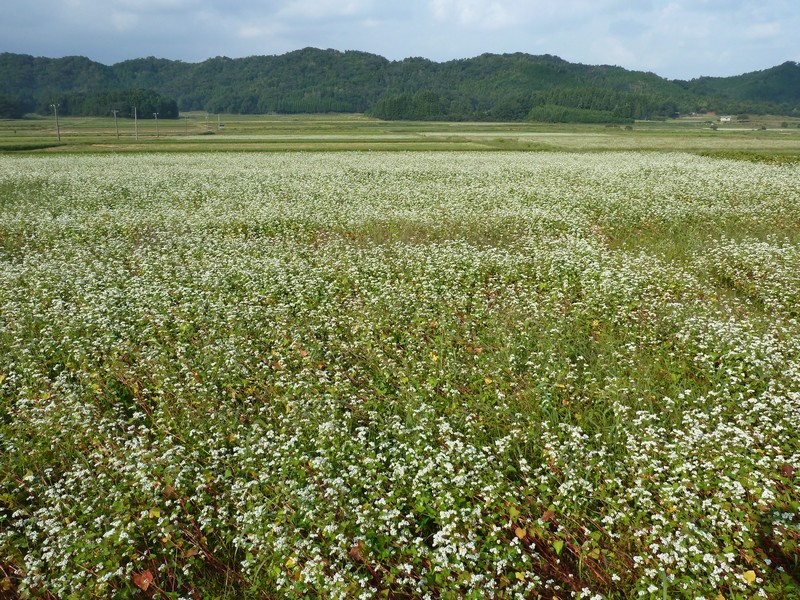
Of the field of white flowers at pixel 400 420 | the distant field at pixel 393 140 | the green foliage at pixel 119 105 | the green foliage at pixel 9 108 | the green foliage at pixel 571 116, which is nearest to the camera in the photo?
the field of white flowers at pixel 400 420

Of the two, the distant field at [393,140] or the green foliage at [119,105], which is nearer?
the distant field at [393,140]

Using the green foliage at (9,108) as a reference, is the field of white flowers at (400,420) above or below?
below

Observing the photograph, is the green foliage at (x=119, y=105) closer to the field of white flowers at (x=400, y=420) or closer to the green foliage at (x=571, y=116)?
the green foliage at (x=571, y=116)

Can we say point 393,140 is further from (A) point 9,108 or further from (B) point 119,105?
(A) point 9,108

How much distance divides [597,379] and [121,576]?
6.31m

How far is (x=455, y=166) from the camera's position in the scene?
126 feet

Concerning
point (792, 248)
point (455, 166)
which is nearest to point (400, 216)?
point (792, 248)

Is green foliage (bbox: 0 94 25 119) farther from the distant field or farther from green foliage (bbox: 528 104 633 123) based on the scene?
green foliage (bbox: 528 104 633 123)

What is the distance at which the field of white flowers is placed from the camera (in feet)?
14.3

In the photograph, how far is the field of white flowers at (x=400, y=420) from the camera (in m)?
4.37

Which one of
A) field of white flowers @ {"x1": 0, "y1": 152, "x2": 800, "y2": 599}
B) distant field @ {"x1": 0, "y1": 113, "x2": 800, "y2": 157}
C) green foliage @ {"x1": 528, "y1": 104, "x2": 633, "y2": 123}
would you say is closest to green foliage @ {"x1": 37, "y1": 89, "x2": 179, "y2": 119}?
distant field @ {"x1": 0, "y1": 113, "x2": 800, "y2": 157}

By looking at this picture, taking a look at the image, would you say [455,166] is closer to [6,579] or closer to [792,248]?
[792,248]

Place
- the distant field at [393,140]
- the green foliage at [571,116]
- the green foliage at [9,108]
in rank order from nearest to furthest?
1. the distant field at [393,140]
2. the green foliage at [571,116]
3. the green foliage at [9,108]

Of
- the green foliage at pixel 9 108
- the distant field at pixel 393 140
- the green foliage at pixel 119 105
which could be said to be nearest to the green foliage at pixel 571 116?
the distant field at pixel 393 140
